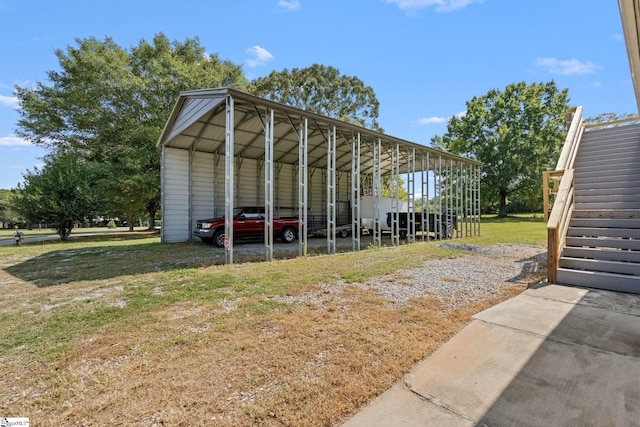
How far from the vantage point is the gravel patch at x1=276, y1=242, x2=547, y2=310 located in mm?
4336

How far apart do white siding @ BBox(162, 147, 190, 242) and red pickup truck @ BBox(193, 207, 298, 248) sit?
4.04ft

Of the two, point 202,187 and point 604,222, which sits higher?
point 202,187

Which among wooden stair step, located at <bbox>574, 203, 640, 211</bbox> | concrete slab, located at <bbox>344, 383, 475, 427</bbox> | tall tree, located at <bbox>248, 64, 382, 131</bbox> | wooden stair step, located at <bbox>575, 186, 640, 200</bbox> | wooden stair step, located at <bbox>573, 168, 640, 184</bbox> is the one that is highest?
tall tree, located at <bbox>248, 64, 382, 131</bbox>

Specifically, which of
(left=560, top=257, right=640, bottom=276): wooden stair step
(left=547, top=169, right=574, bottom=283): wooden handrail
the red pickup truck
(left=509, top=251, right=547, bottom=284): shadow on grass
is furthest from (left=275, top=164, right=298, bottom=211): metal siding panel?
(left=560, top=257, right=640, bottom=276): wooden stair step

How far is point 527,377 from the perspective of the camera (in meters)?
2.22

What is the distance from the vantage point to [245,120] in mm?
10906

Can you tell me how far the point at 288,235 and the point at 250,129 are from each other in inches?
185

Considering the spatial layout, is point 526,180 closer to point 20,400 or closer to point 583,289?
point 583,289

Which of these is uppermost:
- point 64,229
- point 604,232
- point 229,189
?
point 229,189

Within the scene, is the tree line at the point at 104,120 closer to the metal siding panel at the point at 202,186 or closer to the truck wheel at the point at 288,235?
the metal siding panel at the point at 202,186

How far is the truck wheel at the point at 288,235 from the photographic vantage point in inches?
491

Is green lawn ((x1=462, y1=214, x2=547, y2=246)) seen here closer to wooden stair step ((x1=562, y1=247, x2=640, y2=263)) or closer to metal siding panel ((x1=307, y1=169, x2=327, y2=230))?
wooden stair step ((x1=562, y1=247, x2=640, y2=263))

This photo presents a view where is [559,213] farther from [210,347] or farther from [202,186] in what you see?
[202,186]

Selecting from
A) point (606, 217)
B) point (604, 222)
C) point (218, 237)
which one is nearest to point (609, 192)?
point (606, 217)
